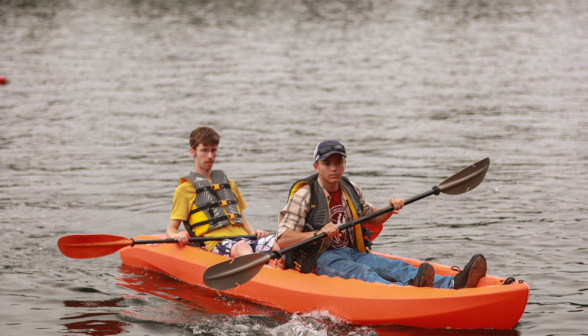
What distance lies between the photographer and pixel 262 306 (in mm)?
5668

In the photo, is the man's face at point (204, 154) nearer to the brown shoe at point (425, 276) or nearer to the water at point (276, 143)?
the water at point (276, 143)

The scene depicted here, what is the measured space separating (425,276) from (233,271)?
1507 millimetres

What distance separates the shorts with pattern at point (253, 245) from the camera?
6.09 metres

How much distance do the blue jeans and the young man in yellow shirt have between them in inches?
33.1

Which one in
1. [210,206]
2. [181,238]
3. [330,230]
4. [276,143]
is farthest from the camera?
[276,143]

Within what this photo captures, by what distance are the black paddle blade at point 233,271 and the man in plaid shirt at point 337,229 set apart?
26 cm

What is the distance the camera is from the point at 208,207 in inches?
252

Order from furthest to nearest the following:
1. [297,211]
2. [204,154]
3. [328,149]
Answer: [204,154] → [297,211] → [328,149]

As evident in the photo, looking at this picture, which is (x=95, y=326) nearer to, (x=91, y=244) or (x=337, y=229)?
(x=91, y=244)

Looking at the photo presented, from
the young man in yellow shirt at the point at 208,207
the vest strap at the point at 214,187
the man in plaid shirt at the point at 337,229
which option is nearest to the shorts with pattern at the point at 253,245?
the young man in yellow shirt at the point at 208,207

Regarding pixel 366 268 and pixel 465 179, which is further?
pixel 465 179

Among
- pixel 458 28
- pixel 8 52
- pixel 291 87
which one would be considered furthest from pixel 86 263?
pixel 458 28

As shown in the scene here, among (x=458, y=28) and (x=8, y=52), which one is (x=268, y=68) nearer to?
(x=8, y=52)

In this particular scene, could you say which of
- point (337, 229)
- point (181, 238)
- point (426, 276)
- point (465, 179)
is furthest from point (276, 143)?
point (426, 276)
